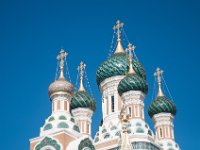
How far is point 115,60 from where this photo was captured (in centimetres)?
2888

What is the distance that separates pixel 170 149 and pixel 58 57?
286 inches

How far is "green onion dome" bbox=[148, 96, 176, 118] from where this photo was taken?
93.6ft

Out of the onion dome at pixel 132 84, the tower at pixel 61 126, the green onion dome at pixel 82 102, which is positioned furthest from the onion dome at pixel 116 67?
the tower at pixel 61 126

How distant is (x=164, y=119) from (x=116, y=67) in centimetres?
367

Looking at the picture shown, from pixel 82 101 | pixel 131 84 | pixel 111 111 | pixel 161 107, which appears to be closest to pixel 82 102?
Result: pixel 82 101

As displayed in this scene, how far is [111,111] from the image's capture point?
2788 cm

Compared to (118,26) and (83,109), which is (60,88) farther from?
(118,26)

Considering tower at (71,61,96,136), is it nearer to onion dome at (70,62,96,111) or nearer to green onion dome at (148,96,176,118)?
onion dome at (70,62,96,111)

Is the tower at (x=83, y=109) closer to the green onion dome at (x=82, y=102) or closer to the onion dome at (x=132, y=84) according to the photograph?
the green onion dome at (x=82, y=102)

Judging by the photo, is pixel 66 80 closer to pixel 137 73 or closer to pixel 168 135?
pixel 137 73

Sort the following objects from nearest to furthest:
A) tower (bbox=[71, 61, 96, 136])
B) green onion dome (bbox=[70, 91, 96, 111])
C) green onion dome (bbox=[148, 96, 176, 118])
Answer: tower (bbox=[71, 61, 96, 136]), green onion dome (bbox=[70, 91, 96, 111]), green onion dome (bbox=[148, 96, 176, 118])

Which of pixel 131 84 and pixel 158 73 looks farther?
pixel 158 73

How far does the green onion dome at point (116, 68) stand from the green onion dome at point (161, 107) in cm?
148

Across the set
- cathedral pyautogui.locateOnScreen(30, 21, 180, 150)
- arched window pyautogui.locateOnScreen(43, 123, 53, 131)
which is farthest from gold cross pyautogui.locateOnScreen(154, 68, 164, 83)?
arched window pyautogui.locateOnScreen(43, 123, 53, 131)
